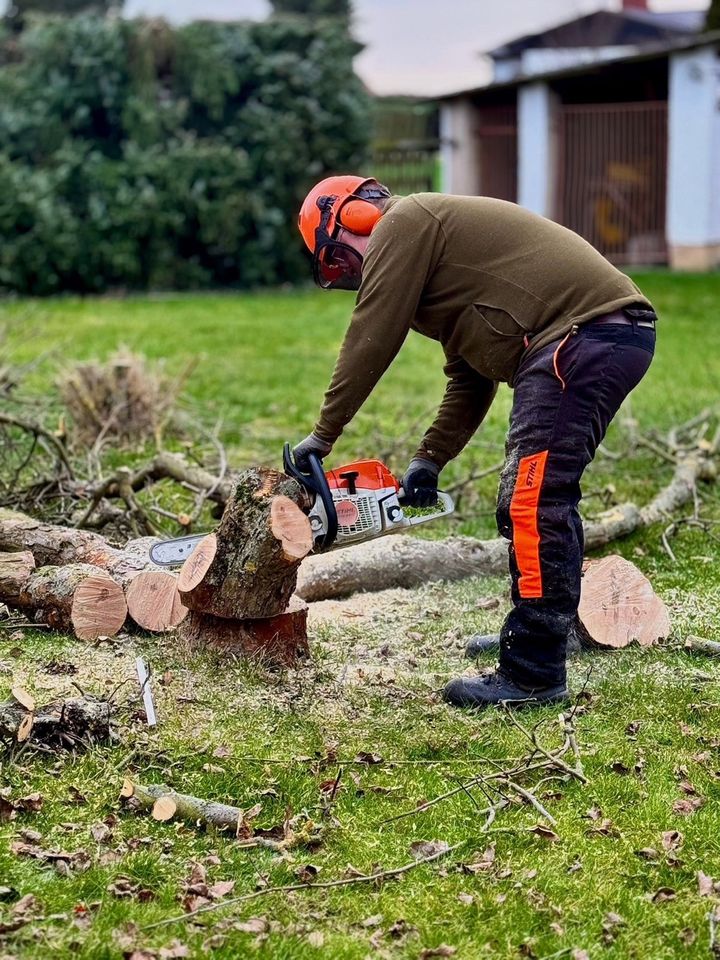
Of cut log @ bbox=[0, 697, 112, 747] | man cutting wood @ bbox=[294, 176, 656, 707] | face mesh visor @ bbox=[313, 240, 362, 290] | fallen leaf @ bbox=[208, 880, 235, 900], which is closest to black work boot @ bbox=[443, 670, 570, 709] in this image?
man cutting wood @ bbox=[294, 176, 656, 707]

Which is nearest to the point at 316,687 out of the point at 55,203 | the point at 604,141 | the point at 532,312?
the point at 532,312

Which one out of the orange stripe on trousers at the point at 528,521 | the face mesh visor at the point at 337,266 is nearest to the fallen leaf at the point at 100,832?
the orange stripe on trousers at the point at 528,521

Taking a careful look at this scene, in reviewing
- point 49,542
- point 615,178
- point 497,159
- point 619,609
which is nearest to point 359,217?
point 619,609

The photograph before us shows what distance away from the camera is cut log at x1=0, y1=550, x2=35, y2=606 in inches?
179

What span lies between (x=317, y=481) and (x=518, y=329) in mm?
792

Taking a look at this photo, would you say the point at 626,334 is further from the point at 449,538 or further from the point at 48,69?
the point at 48,69

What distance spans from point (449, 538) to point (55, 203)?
499 inches

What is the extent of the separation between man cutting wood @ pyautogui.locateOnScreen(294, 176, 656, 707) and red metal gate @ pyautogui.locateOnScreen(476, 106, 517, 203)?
18.7 meters

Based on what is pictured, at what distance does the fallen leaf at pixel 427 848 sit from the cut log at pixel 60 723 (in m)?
1.00

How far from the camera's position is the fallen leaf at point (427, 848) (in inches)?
128

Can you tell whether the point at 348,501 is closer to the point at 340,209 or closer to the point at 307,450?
the point at 307,450

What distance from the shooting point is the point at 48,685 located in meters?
3.96

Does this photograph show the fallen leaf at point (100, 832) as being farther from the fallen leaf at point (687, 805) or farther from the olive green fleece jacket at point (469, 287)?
the fallen leaf at point (687, 805)

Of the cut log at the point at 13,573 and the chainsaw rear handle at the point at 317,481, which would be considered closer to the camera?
the chainsaw rear handle at the point at 317,481
